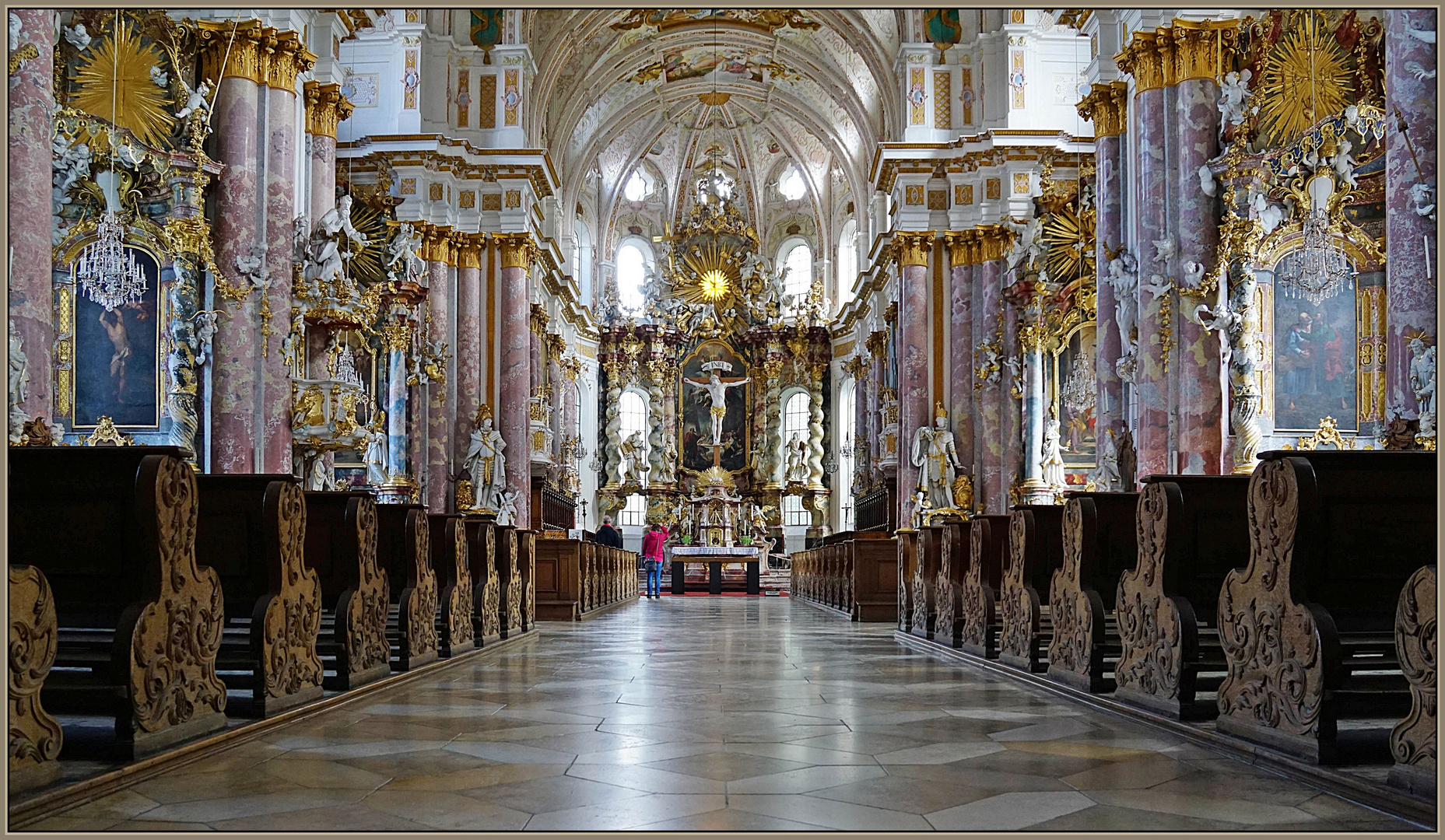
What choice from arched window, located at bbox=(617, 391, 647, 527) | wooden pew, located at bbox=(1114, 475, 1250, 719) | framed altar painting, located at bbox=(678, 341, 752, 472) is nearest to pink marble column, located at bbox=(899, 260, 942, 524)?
framed altar painting, located at bbox=(678, 341, 752, 472)

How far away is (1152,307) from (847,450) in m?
23.8

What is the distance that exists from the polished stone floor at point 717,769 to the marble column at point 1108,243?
858cm

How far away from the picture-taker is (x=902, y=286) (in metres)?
25.5

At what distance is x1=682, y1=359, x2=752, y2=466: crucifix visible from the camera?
4028 centimetres

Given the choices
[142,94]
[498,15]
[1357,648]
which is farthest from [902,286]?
[1357,648]

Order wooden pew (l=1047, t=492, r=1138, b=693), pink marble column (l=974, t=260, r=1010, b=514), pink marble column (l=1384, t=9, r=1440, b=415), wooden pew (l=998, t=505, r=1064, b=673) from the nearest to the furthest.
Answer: wooden pew (l=1047, t=492, r=1138, b=693), wooden pew (l=998, t=505, r=1064, b=673), pink marble column (l=1384, t=9, r=1440, b=415), pink marble column (l=974, t=260, r=1010, b=514)

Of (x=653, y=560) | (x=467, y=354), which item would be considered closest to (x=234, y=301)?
(x=467, y=354)

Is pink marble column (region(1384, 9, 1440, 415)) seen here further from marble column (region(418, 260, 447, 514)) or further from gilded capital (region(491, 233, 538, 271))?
gilded capital (region(491, 233, 538, 271))

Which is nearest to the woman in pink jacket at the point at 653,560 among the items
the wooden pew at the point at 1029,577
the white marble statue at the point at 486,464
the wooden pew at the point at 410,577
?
the white marble statue at the point at 486,464

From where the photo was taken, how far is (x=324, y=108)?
16.6m

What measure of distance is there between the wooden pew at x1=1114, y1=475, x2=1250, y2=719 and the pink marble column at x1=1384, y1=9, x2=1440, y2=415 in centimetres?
356

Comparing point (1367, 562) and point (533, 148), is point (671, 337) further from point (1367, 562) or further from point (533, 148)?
point (1367, 562)

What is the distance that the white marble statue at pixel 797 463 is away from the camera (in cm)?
Result: 3959

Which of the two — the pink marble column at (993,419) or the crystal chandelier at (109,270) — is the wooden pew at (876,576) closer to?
the pink marble column at (993,419)
